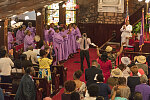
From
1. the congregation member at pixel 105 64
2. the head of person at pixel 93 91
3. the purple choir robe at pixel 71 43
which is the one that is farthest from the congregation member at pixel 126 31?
the head of person at pixel 93 91

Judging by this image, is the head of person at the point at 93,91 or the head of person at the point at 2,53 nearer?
the head of person at the point at 93,91

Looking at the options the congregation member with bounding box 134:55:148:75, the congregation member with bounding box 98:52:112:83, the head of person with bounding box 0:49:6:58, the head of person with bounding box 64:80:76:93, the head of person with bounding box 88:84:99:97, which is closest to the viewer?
the head of person with bounding box 88:84:99:97

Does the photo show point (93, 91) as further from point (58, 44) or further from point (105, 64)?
point (58, 44)

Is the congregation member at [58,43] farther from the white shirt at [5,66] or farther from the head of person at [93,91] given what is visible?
the head of person at [93,91]

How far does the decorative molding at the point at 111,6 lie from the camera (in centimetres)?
2108

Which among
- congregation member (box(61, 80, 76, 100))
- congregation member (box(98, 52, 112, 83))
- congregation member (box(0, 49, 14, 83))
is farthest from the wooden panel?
congregation member (box(61, 80, 76, 100))

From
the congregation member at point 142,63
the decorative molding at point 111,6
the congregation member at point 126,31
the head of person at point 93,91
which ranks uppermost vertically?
the decorative molding at point 111,6

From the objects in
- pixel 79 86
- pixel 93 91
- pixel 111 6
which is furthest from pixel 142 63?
pixel 111 6

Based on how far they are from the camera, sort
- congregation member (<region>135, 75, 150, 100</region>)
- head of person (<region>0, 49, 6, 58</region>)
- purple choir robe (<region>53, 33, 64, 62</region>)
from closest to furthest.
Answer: congregation member (<region>135, 75, 150, 100</region>) → head of person (<region>0, 49, 6, 58</region>) → purple choir robe (<region>53, 33, 64, 62</region>)

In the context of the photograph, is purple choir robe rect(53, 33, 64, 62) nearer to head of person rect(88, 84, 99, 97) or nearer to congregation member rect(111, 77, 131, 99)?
congregation member rect(111, 77, 131, 99)

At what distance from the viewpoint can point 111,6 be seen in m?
21.2

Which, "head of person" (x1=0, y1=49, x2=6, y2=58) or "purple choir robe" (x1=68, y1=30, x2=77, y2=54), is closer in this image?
"head of person" (x1=0, y1=49, x2=6, y2=58)

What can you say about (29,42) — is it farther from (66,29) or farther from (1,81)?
(1,81)

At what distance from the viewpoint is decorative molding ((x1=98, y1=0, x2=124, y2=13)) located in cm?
2108
